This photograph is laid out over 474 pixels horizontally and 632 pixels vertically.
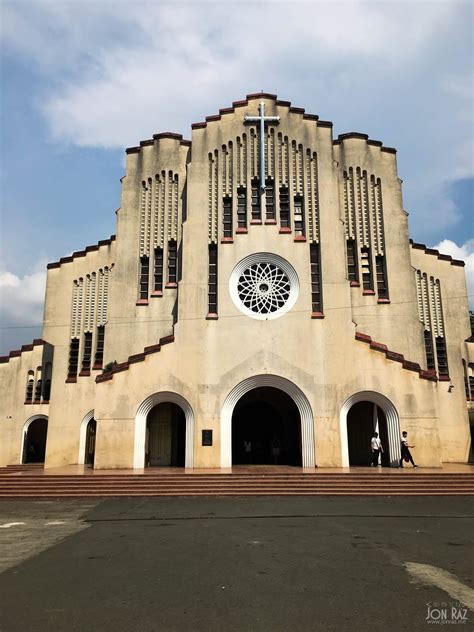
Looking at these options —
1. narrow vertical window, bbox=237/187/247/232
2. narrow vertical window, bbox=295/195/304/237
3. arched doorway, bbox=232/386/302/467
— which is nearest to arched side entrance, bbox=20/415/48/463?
arched doorway, bbox=232/386/302/467

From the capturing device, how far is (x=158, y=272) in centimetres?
2562

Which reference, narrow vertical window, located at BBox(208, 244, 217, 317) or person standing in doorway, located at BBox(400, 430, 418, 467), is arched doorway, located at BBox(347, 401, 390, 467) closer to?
person standing in doorway, located at BBox(400, 430, 418, 467)

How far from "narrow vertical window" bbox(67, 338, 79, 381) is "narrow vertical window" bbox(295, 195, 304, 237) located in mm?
13547

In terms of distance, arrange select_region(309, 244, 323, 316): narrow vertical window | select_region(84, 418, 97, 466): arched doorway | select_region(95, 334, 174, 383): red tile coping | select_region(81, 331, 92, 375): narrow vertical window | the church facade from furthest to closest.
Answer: select_region(81, 331, 92, 375): narrow vertical window → select_region(84, 418, 97, 466): arched doorway → select_region(309, 244, 323, 316): narrow vertical window → select_region(95, 334, 174, 383): red tile coping → the church facade

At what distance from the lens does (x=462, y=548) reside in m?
8.86

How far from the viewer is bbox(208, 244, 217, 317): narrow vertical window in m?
22.4

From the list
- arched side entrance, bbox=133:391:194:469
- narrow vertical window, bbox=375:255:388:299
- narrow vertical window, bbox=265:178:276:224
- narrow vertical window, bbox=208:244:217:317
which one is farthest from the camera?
narrow vertical window, bbox=375:255:388:299

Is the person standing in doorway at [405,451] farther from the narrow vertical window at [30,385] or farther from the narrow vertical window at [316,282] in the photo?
the narrow vertical window at [30,385]

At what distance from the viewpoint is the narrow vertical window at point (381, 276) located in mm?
24656

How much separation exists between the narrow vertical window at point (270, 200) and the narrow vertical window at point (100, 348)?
11043mm

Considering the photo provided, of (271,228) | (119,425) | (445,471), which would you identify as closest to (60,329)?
(119,425)

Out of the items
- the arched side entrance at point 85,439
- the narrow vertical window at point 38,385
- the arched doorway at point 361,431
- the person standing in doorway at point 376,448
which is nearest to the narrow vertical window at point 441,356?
the arched doorway at point 361,431

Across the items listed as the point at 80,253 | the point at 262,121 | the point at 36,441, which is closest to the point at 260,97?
the point at 262,121

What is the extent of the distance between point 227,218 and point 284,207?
284 centimetres
